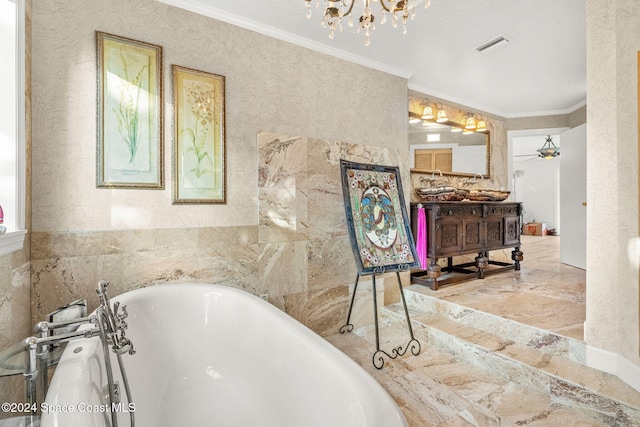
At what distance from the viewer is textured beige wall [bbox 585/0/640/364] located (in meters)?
1.62

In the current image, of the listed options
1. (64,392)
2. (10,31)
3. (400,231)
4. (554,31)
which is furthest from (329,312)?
(554,31)

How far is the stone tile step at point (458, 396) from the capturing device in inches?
63.3

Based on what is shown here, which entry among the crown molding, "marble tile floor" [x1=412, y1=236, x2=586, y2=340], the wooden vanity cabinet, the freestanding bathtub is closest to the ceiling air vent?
the crown molding

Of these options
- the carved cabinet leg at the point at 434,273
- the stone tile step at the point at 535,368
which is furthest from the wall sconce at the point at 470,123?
the stone tile step at the point at 535,368

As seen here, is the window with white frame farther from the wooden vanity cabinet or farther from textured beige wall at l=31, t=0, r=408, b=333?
the wooden vanity cabinet

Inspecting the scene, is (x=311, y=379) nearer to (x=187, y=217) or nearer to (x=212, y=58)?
(x=187, y=217)

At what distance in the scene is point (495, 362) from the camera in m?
2.04

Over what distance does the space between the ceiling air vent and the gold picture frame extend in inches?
103

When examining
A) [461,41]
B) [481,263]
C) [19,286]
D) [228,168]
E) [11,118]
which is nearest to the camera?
[11,118]

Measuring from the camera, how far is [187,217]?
2.10 metres

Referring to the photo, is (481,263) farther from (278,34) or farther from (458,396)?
(278,34)

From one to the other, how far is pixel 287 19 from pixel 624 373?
308 cm

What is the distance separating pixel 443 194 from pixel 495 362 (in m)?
1.73

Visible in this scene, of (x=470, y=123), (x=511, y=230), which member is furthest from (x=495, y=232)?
(x=470, y=123)
